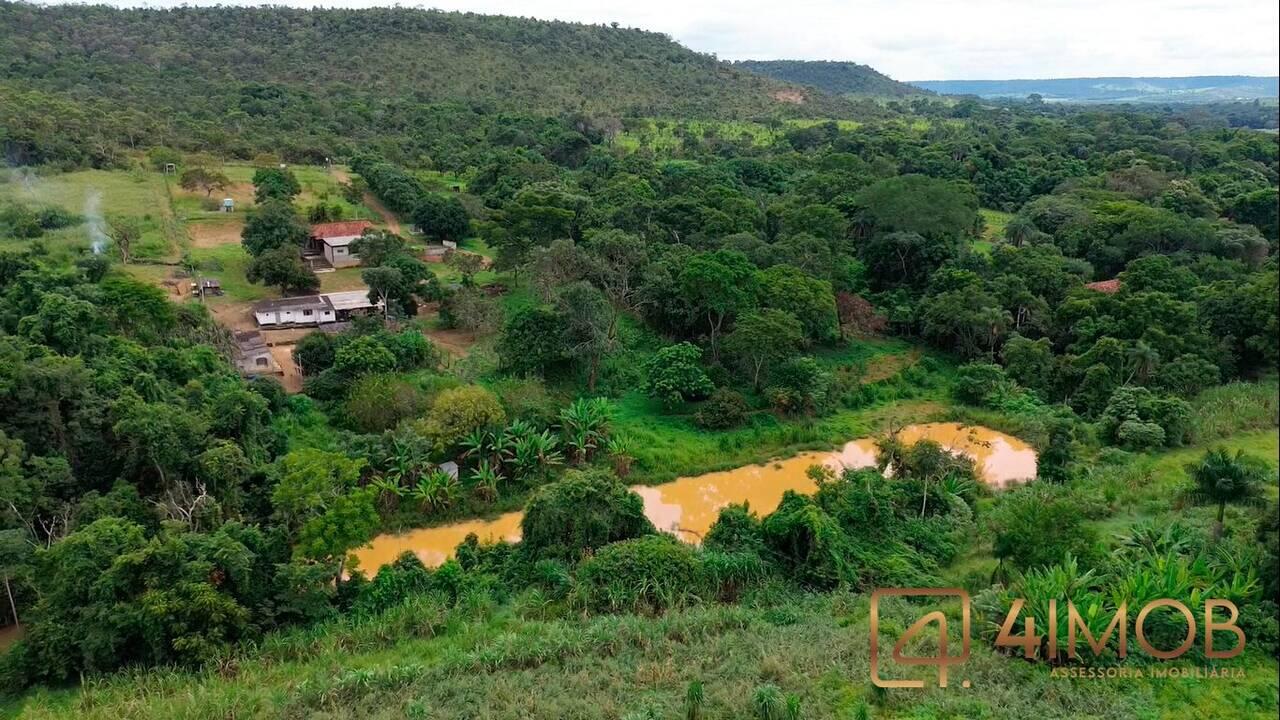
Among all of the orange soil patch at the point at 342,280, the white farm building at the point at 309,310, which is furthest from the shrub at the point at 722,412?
the orange soil patch at the point at 342,280

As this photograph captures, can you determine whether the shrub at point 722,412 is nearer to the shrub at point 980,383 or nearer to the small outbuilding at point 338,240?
the shrub at point 980,383

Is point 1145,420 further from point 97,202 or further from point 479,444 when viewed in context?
point 97,202

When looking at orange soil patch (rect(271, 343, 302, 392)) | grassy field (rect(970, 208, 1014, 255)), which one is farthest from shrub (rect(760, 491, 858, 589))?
grassy field (rect(970, 208, 1014, 255))

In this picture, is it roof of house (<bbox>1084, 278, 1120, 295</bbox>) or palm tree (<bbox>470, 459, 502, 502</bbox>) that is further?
roof of house (<bbox>1084, 278, 1120, 295</bbox>)

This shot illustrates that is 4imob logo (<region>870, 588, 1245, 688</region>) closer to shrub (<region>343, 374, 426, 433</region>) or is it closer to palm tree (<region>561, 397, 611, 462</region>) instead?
palm tree (<region>561, 397, 611, 462</region>)

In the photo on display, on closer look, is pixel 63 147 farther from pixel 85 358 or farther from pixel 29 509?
pixel 29 509

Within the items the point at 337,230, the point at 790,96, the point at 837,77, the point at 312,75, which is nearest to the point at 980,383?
the point at 337,230
